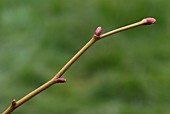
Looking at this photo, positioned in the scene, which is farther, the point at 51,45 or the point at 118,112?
the point at 51,45

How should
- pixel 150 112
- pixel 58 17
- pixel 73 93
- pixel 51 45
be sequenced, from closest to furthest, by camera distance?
pixel 150 112 < pixel 73 93 < pixel 51 45 < pixel 58 17

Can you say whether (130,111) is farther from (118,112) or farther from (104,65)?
(104,65)

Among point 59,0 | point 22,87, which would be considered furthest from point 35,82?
point 59,0

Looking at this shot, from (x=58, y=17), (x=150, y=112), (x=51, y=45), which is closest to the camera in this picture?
(x=150, y=112)

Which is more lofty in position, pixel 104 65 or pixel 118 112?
pixel 104 65

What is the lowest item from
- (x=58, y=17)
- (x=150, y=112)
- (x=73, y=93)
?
(x=150, y=112)

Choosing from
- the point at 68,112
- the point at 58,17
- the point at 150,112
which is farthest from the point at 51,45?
the point at 150,112
